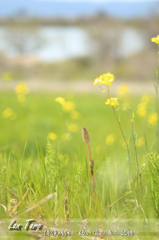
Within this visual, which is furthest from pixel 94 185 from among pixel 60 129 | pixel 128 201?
pixel 60 129

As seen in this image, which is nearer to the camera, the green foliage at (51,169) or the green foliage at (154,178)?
the green foliage at (154,178)

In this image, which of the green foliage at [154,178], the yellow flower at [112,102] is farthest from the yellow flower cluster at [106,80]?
the green foliage at [154,178]

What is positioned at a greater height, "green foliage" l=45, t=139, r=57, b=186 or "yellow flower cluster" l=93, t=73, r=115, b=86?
"yellow flower cluster" l=93, t=73, r=115, b=86

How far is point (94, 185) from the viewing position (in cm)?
102

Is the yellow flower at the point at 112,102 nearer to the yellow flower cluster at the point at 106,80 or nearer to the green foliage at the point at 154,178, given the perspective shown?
the yellow flower cluster at the point at 106,80

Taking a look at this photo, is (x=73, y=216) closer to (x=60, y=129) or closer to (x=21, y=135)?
(x=21, y=135)

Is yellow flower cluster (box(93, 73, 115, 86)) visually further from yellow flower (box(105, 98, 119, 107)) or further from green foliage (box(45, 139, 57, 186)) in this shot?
green foliage (box(45, 139, 57, 186))

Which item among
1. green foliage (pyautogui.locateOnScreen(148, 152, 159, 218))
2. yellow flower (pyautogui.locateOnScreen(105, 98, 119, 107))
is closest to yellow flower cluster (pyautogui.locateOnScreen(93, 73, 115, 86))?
yellow flower (pyautogui.locateOnScreen(105, 98, 119, 107))

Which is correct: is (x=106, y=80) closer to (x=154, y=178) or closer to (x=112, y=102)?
(x=112, y=102)

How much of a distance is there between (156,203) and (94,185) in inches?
11.1

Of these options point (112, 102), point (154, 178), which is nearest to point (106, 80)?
point (112, 102)

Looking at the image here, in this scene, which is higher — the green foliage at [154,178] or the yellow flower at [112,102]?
the yellow flower at [112,102]

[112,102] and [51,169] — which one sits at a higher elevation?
[112,102]

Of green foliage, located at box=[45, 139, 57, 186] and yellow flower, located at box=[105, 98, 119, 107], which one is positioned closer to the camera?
yellow flower, located at box=[105, 98, 119, 107]
